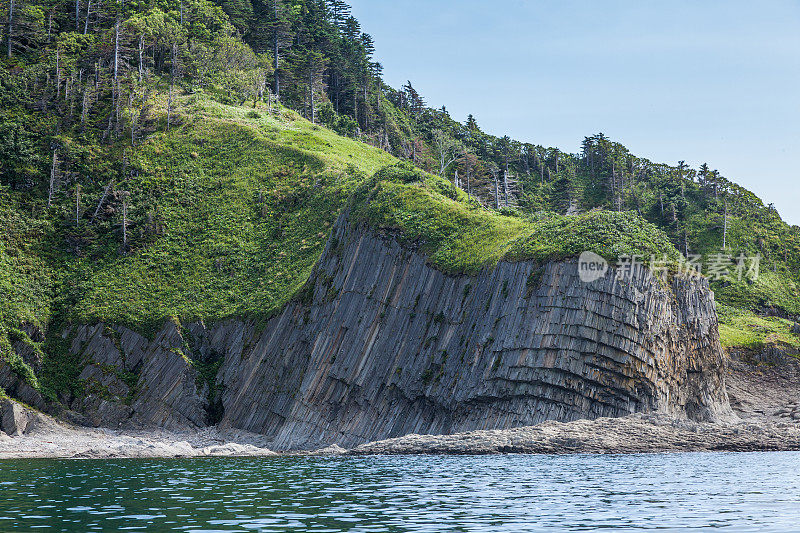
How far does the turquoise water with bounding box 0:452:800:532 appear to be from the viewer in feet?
64.2

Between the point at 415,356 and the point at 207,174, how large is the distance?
4603cm

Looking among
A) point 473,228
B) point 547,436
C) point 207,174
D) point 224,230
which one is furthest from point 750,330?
point 207,174

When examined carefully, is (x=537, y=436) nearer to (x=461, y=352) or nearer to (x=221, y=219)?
(x=461, y=352)

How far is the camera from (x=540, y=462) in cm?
3831

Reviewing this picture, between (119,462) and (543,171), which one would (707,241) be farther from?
(119,462)

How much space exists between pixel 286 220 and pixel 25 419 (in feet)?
111

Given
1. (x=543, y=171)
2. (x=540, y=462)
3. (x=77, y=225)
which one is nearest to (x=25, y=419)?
(x=77, y=225)

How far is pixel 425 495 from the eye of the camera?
1011 inches

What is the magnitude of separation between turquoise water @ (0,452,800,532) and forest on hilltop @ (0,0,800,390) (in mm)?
23604

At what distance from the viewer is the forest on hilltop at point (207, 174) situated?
75.8 metres

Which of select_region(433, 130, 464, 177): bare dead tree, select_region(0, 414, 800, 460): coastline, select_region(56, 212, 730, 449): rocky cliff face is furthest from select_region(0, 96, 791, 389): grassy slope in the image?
select_region(433, 130, 464, 177): bare dead tree

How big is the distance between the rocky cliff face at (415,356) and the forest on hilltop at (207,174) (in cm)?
517

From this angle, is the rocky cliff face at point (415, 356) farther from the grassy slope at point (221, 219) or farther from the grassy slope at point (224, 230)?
the grassy slope at point (221, 219)

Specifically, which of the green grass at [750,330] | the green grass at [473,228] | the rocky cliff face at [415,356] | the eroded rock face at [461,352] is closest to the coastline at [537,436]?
the rocky cliff face at [415,356]
